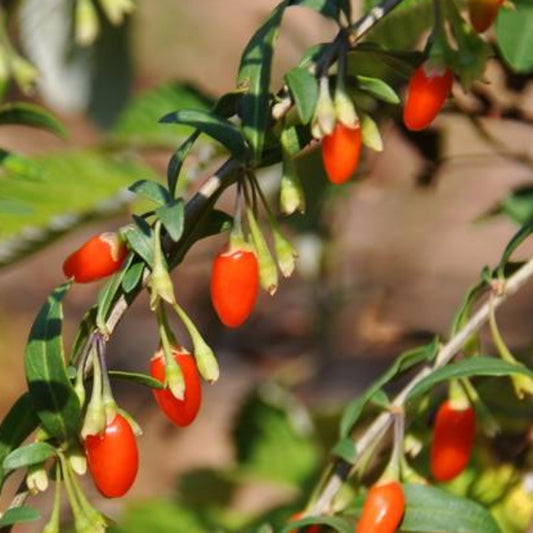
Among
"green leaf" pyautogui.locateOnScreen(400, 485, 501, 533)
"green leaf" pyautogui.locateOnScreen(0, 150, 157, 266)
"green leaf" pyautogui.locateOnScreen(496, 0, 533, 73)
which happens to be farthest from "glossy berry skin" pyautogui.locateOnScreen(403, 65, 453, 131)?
"green leaf" pyautogui.locateOnScreen(0, 150, 157, 266)

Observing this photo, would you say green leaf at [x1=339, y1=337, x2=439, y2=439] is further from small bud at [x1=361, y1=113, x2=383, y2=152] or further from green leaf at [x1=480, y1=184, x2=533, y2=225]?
green leaf at [x1=480, y1=184, x2=533, y2=225]

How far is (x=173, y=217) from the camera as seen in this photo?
3.66 ft

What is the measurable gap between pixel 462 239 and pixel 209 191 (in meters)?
3.79

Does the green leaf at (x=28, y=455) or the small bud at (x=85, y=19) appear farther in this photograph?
the small bud at (x=85, y=19)

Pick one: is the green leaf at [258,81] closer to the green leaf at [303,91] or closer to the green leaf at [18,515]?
the green leaf at [303,91]

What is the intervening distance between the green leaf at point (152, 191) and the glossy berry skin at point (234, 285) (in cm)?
6

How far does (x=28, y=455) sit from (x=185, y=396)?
128 millimetres

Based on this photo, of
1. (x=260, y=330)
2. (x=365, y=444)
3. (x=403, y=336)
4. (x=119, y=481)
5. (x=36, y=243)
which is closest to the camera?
(x=119, y=481)

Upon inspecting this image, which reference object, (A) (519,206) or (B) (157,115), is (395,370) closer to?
(A) (519,206)

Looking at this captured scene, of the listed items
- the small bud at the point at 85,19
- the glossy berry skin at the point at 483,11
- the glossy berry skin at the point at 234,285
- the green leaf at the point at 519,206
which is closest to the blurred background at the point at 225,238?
the green leaf at the point at 519,206

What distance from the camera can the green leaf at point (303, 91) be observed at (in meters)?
1.15

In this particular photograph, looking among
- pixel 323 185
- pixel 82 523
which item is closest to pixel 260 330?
pixel 323 185

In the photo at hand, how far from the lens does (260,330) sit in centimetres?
475

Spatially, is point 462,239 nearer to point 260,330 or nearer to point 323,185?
point 260,330
